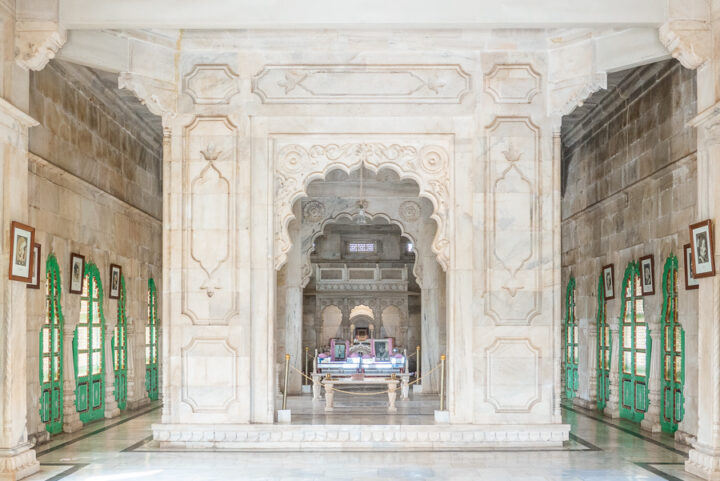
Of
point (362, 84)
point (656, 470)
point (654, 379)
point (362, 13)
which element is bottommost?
point (656, 470)

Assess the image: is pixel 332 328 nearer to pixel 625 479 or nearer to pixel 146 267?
pixel 146 267

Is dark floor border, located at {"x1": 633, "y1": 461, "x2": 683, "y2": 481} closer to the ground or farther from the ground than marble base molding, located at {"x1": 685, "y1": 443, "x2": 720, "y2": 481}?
closer to the ground

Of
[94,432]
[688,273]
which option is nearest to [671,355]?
[688,273]

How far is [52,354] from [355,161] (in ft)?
14.7

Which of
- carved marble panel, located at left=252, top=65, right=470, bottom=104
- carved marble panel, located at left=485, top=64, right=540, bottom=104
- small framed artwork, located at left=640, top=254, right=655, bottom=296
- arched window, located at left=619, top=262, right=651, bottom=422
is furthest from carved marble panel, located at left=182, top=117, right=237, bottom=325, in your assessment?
arched window, located at left=619, top=262, right=651, bottom=422

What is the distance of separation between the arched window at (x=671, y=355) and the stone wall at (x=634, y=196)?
0.13 m

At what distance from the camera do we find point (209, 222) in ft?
29.3

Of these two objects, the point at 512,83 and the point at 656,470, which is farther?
the point at 512,83

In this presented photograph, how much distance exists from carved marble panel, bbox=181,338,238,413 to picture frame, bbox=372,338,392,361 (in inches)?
364

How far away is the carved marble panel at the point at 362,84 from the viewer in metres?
9.02

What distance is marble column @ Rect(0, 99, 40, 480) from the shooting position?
7066mm

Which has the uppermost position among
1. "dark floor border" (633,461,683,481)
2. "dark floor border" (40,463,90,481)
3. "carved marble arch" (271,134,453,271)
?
"carved marble arch" (271,134,453,271)

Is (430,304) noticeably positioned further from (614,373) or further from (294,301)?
(614,373)

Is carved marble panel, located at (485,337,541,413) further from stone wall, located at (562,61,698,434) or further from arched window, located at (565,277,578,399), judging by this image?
arched window, located at (565,277,578,399)
